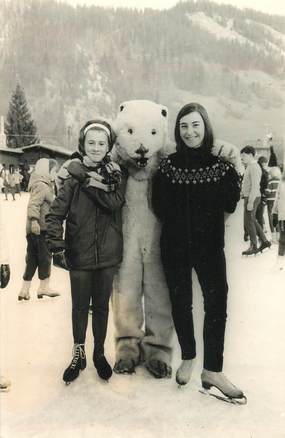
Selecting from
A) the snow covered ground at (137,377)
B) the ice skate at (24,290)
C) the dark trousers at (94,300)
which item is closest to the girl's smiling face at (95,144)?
the snow covered ground at (137,377)

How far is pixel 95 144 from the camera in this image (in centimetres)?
257

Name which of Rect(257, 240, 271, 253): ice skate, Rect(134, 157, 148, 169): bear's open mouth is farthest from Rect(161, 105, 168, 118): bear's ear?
Rect(257, 240, 271, 253): ice skate

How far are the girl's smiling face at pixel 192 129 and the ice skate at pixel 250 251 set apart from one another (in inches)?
26.5

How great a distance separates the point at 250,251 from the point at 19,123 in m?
1.49

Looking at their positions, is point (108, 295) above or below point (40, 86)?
below

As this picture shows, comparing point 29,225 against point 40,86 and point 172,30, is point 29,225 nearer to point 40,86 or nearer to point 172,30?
point 40,86

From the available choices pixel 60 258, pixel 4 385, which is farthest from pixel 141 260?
pixel 4 385

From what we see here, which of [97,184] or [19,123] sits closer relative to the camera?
[97,184]

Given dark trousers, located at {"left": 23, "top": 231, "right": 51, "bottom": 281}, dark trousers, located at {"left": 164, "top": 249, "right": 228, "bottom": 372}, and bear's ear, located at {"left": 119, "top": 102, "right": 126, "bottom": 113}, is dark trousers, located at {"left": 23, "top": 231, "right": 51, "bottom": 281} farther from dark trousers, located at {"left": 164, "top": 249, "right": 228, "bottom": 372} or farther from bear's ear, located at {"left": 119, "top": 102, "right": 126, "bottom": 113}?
bear's ear, located at {"left": 119, "top": 102, "right": 126, "bottom": 113}

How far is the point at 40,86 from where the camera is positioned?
2.80 meters

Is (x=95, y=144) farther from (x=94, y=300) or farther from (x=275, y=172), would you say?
(x=275, y=172)

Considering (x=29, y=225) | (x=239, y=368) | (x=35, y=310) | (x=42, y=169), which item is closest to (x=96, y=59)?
(x=42, y=169)

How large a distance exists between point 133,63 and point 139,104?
33 centimetres

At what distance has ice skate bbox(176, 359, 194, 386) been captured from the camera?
2705 mm
